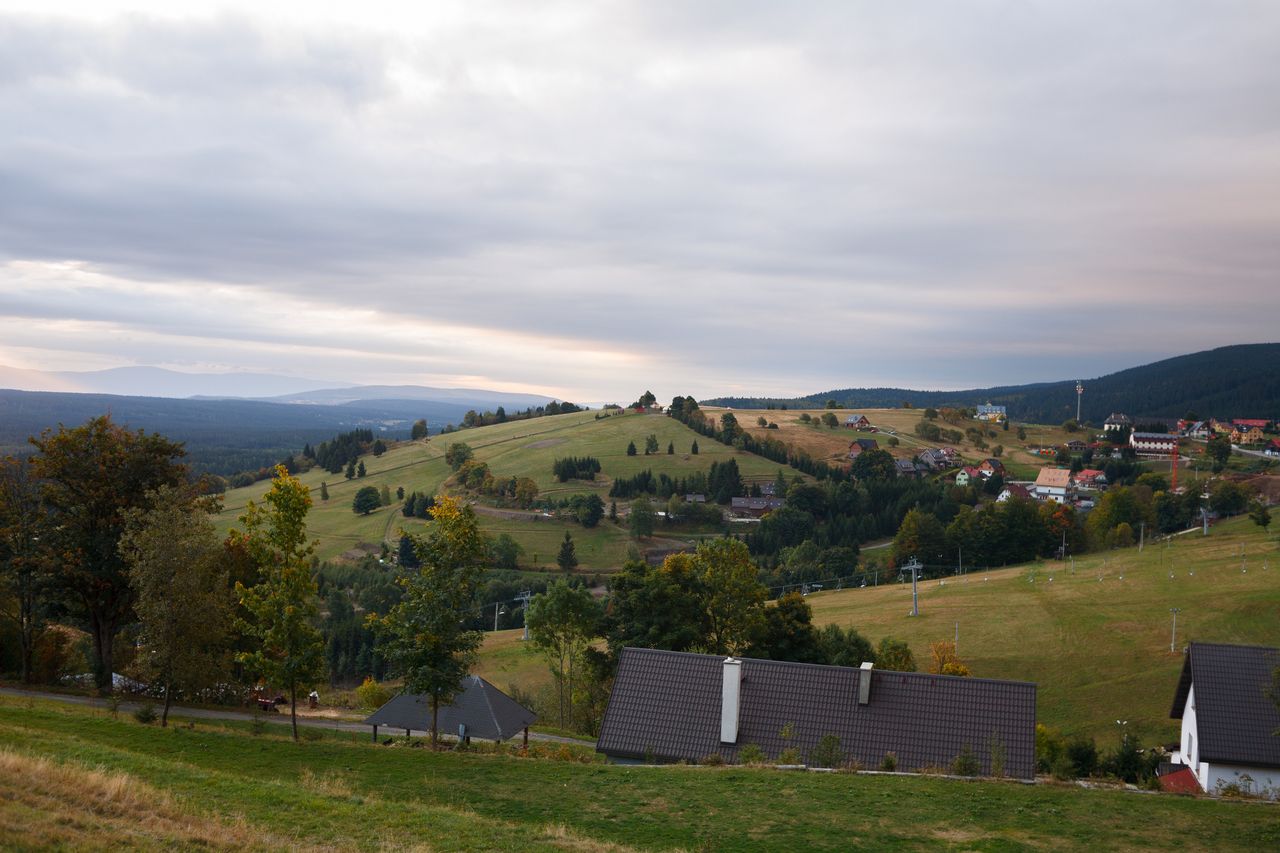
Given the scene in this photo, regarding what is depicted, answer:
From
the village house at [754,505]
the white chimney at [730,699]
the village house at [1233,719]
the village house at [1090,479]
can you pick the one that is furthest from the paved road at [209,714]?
the village house at [1090,479]

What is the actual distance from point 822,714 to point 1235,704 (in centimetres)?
1204

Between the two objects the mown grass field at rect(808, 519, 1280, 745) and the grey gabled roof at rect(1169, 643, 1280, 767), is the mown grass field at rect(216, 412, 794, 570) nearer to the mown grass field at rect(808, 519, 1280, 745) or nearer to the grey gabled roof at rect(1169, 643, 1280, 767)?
the mown grass field at rect(808, 519, 1280, 745)

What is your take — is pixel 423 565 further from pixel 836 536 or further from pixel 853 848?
pixel 836 536

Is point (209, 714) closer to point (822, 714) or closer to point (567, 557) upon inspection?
point (822, 714)

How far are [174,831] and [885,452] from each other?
455 ft

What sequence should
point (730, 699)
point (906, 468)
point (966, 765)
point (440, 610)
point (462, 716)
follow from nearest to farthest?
point (966, 765), point (440, 610), point (730, 699), point (462, 716), point (906, 468)

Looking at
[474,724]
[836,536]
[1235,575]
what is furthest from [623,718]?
[836,536]

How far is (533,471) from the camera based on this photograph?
454 feet

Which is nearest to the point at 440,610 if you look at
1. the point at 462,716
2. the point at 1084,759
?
the point at 462,716

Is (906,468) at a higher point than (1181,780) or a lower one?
higher

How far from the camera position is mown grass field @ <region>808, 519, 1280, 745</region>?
41500 millimetres

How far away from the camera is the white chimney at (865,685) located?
24719 mm

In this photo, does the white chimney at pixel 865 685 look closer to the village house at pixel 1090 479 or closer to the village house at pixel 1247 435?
the village house at pixel 1090 479

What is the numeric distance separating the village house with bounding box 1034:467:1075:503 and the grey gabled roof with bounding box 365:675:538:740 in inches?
4586
